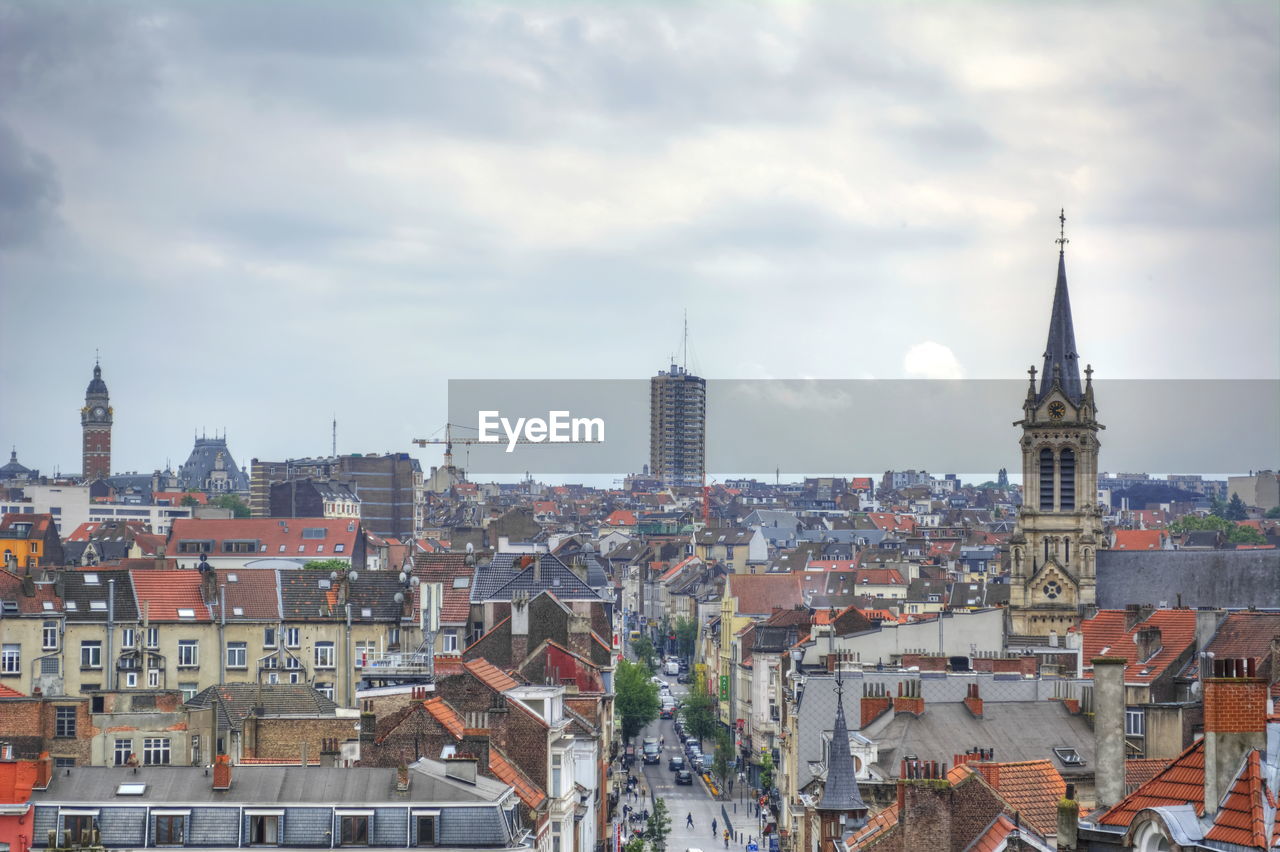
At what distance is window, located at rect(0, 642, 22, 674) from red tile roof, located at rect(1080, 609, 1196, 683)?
139 ft

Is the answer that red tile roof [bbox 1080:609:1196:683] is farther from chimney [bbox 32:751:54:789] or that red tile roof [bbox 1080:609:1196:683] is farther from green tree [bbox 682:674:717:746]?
green tree [bbox 682:674:717:746]

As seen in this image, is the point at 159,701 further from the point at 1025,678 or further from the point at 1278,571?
the point at 1278,571

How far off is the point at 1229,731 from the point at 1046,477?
91.3 meters

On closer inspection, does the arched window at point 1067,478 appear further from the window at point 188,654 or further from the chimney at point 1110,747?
the chimney at point 1110,747

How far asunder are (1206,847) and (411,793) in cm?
2978

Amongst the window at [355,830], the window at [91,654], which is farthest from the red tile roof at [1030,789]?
the window at [91,654]

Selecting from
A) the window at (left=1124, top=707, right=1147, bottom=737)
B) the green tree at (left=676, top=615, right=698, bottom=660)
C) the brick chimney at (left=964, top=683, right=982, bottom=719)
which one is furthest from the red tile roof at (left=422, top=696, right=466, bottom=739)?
the green tree at (left=676, top=615, right=698, bottom=660)

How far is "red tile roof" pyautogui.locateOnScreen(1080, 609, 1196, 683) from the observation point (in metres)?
79.1

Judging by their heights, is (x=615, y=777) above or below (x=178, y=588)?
below

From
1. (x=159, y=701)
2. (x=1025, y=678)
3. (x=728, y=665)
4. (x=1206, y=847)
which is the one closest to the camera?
(x=1206, y=847)

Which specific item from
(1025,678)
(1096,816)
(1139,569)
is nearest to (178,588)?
(1025,678)

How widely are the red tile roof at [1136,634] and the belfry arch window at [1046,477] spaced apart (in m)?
21.2

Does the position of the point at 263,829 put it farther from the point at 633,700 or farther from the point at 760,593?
the point at 760,593

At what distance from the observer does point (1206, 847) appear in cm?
2652
